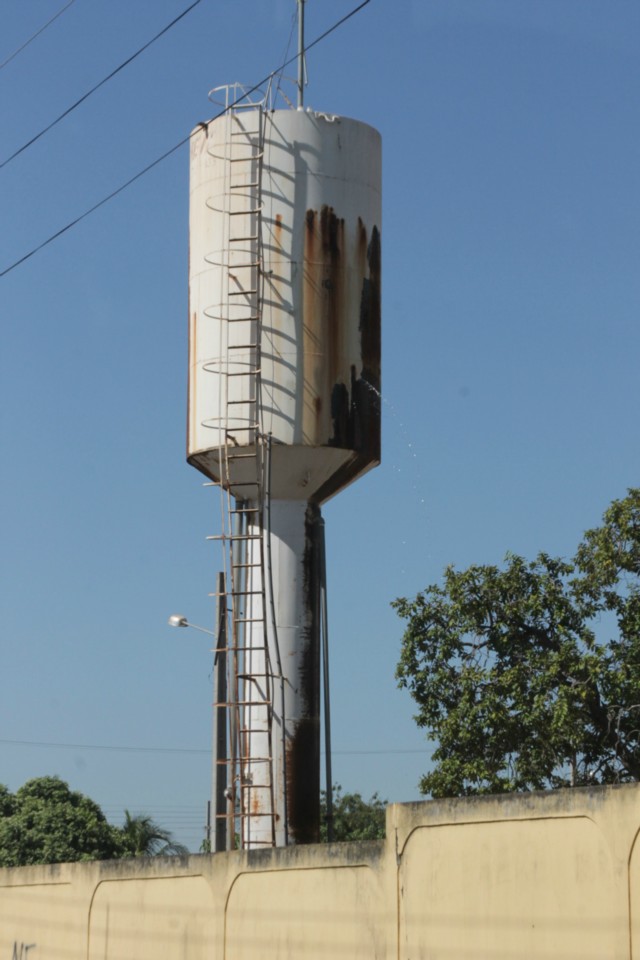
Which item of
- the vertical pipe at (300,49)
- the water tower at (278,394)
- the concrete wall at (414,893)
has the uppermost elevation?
the vertical pipe at (300,49)

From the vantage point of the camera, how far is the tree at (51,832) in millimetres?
62594

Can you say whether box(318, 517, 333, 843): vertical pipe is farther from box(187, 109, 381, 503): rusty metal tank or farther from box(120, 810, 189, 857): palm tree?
box(120, 810, 189, 857): palm tree

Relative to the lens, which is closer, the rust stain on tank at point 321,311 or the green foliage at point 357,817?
the rust stain on tank at point 321,311

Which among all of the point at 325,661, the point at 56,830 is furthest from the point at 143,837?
the point at 325,661

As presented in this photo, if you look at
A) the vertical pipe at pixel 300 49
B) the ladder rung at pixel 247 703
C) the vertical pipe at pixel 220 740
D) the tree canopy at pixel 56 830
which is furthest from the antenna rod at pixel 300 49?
the tree canopy at pixel 56 830

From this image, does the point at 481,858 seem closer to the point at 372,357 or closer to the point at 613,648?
the point at 372,357

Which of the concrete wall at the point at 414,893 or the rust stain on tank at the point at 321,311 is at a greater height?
the rust stain on tank at the point at 321,311

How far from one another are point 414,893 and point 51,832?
49317 mm

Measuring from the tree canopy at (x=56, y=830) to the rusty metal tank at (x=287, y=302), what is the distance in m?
41.2

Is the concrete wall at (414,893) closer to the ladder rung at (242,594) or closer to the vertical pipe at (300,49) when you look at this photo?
the ladder rung at (242,594)

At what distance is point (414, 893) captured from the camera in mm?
16438

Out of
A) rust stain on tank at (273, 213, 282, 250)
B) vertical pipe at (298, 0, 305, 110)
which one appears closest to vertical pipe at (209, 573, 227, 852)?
rust stain on tank at (273, 213, 282, 250)

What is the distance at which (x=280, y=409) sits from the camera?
23422mm

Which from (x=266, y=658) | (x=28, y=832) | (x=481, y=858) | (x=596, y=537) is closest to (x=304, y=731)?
(x=266, y=658)
